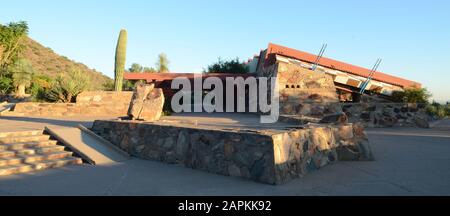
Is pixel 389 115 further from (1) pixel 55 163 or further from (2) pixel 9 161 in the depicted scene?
(2) pixel 9 161

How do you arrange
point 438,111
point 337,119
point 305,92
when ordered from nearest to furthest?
point 337,119
point 305,92
point 438,111

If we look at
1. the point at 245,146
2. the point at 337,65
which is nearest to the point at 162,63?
the point at 337,65

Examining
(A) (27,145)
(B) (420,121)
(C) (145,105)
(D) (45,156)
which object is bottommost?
(D) (45,156)

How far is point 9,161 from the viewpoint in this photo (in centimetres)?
624

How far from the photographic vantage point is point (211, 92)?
22938mm

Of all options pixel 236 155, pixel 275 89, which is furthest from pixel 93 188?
pixel 275 89

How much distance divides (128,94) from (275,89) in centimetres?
740

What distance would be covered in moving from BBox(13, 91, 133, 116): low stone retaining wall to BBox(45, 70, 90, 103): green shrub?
2.56ft

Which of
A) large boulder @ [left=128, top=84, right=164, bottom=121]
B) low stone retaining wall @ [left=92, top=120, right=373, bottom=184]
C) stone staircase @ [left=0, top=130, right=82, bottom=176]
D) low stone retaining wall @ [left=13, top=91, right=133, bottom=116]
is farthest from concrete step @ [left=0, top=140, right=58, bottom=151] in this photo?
low stone retaining wall @ [left=13, top=91, right=133, bottom=116]

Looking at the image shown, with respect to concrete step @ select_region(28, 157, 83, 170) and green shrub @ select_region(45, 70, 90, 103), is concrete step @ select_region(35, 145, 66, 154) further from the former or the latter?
green shrub @ select_region(45, 70, 90, 103)

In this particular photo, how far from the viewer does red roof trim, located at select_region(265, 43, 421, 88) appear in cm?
1708

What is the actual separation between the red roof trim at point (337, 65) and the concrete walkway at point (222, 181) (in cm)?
1072

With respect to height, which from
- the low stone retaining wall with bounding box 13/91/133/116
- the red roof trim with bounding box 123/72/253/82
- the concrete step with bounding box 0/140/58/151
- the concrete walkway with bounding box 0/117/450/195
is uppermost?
the red roof trim with bounding box 123/72/253/82

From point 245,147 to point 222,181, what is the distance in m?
0.69
